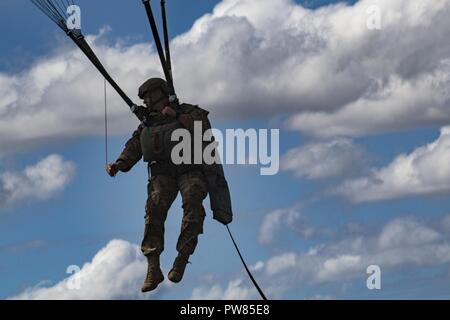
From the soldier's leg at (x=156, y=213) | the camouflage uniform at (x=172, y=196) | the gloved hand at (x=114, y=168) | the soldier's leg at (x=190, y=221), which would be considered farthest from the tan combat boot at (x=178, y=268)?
the gloved hand at (x=114, y=168)

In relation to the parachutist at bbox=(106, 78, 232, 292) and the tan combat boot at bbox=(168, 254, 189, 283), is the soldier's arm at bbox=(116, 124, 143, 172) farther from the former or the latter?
the tan combat boot at bbox=(168, 254, 189, 283)

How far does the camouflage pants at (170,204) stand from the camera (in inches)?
943

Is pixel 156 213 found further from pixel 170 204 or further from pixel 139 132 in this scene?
pixel 139 132

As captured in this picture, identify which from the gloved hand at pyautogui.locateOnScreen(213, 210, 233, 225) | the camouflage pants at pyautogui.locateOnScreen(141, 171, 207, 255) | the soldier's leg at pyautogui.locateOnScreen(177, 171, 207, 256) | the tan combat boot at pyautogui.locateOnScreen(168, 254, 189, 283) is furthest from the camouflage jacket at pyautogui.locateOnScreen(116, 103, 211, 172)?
the tan combat boot at pyautogui.locateOnScreen(168, 254, 189, 283)

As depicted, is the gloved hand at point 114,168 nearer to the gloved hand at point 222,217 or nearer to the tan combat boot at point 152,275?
A: the tan combat boot at point 152,275

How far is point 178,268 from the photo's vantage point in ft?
78.0

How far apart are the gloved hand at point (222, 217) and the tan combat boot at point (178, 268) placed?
1393 millimetres

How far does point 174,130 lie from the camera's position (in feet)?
78.2

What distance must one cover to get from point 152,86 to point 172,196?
10.3 feet

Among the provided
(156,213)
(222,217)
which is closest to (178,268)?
(156,213)

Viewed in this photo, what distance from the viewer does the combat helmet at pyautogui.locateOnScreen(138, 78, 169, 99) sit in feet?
79.6
